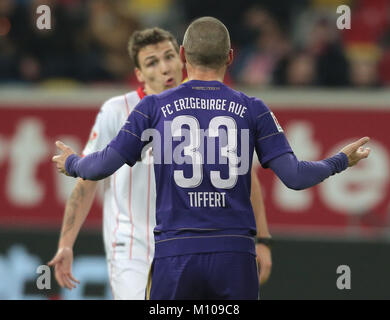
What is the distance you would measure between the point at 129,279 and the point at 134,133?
1366mm

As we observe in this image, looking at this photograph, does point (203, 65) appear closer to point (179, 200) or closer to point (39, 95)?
point (179, 200)

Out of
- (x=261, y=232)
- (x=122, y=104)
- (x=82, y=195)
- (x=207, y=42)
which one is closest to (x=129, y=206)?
(x=82, y=195)

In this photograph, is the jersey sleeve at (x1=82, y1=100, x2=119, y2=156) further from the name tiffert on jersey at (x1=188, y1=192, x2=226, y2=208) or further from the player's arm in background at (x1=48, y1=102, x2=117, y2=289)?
the name tiffert on jersey at (x1=188, y1=192, x2=226, y2=208)

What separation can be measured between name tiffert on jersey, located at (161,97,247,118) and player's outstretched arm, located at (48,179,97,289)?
4.59ft

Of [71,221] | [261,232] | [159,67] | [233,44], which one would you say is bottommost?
[261,232]

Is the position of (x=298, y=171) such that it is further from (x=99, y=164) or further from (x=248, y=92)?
(x=248, y=92)

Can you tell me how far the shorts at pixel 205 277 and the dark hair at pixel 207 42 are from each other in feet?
2.97

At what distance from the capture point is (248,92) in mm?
9703

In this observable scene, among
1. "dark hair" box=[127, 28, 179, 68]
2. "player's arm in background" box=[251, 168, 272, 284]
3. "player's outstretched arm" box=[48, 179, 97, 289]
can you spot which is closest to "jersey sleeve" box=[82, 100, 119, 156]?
"player's outstretched arm" box=[48, 179, 97, 289]

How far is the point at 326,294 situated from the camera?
24.7 feet

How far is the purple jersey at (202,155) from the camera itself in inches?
166

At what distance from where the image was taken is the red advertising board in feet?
31.4
